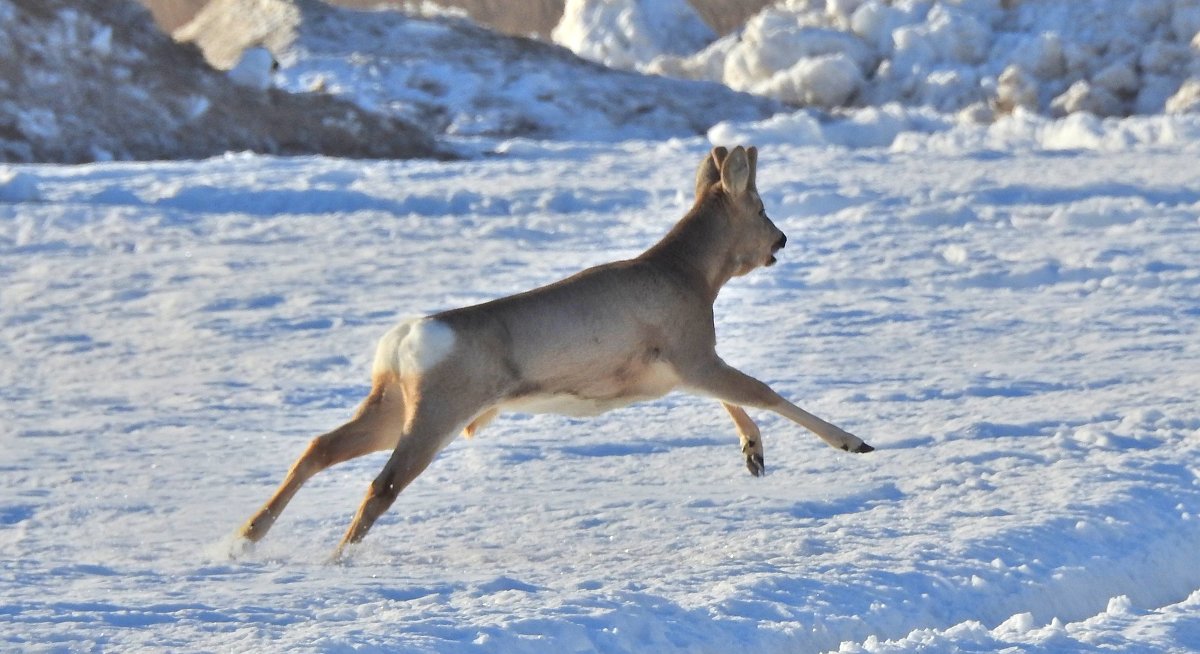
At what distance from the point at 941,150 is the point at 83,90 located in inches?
382

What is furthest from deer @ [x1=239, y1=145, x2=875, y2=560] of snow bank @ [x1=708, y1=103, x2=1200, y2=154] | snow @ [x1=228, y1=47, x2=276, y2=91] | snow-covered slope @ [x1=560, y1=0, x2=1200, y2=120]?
snow-covered slope @ [x1=560, y1=0, x2=1200, y2=120]

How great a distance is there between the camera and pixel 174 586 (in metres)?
4.73

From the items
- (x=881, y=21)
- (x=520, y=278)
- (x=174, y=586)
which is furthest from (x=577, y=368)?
(x=881, y=21)

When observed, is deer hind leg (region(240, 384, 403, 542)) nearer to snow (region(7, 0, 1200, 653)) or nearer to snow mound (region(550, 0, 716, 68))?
snow (region(7, 0, 1200, 653))

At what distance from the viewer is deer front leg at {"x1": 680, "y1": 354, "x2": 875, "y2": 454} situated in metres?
5.89

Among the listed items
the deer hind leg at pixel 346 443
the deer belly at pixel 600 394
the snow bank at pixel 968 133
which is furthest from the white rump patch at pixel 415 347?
the snow bank at pixel 968 133

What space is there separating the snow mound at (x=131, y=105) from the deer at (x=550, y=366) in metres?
15.0

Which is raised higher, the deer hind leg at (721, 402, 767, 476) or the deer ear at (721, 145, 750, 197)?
the deer ear at (721, 145, 750, 197)

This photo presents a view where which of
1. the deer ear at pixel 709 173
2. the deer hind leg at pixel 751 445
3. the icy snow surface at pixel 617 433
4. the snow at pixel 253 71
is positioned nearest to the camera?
the icy snow surface at pixel 617 433

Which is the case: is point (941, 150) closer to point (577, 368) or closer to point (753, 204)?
point (753, 204)

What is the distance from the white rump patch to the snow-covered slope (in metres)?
21.1

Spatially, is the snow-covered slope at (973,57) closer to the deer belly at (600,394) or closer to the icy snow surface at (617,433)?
the icy snow surface at (617,433)

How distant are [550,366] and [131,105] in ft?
53.3

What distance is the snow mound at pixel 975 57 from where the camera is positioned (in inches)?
1066
